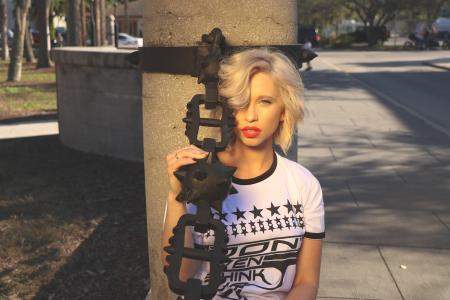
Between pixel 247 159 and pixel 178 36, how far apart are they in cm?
70

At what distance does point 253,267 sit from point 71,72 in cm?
763

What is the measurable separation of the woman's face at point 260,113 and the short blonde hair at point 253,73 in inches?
0.7

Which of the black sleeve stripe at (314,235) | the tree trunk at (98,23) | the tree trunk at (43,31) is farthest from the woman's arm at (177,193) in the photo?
the tree trunk at (43,31)

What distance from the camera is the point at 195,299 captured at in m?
1.55

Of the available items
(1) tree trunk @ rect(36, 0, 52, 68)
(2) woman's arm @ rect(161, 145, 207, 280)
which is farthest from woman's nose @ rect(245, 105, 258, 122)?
(1) tree trunk @ rect(36, 0, 52, 68)

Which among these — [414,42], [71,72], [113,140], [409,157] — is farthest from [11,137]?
[414,42]

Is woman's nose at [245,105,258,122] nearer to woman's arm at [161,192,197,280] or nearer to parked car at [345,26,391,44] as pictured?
woman's arm at [161,192,197,280]

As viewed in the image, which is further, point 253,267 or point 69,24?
point 69,24

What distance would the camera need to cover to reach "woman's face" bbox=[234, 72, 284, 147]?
187 centimetres

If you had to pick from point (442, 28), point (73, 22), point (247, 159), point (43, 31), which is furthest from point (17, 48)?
point (442, 28)

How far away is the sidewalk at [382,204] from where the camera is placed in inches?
165

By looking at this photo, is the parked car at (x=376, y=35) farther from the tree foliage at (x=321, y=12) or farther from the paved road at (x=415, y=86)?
the paved road at (x=415, y=86)

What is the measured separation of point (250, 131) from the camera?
1909 millimetres

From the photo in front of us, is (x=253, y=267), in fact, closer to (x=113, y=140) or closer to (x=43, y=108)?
(x=113, y=140)
